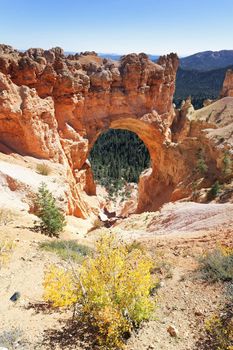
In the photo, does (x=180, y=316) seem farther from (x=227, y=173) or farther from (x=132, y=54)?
(x=132, y=54)

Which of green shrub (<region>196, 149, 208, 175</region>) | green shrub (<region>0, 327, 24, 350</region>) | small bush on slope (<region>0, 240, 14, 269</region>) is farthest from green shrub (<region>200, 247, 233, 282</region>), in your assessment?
green shrub (<region>196, 149, 208, 175</region>)

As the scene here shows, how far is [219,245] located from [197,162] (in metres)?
16.5

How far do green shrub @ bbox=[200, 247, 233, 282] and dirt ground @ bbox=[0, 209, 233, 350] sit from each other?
0.90 ft

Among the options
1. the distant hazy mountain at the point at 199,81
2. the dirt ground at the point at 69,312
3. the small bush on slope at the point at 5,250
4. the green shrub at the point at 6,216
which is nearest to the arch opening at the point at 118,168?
the green shrub at the point at 6,216

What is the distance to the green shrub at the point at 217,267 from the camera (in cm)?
820

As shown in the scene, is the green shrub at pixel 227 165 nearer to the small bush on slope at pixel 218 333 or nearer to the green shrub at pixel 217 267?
the green shrub at pixel 217 267

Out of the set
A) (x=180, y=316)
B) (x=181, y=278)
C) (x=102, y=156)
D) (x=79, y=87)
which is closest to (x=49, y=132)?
(x=79, y=87)

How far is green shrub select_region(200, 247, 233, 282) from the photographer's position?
8.20 meters

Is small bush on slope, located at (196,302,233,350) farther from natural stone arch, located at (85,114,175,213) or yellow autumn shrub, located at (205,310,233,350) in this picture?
natural stone arch, located at (85,114,175,213)

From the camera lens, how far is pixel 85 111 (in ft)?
97.5

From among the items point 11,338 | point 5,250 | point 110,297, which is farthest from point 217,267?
point 5,250

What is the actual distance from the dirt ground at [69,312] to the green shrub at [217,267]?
27cm

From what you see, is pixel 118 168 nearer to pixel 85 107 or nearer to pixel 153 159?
pixel 153 159

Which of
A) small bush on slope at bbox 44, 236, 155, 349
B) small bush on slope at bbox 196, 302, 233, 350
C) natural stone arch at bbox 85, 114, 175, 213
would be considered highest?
small bush on slope at bbox 44, 236, 155, 349
